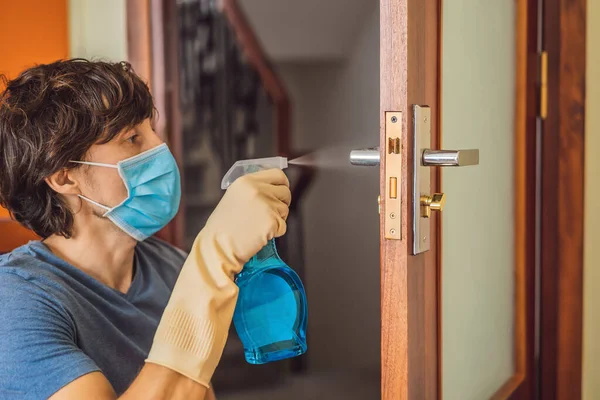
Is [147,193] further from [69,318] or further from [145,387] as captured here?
[145,387]

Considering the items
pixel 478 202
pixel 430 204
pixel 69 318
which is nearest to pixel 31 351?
pixel 69 318

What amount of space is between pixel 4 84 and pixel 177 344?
55cm

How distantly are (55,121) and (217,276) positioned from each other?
389mm

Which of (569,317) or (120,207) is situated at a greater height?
(120,207)

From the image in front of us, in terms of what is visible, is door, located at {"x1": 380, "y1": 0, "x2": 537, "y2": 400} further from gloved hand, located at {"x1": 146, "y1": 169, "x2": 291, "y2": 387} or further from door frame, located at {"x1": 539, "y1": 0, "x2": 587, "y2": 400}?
gloved hand, located at {"x1": 146, "y1": 169, "x2": 291, "y2": 387}

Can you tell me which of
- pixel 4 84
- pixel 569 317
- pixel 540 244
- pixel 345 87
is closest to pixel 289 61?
pixel 345 87

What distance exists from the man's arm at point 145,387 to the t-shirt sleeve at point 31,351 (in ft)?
0.04

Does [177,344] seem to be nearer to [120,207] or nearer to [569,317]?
[120,207]

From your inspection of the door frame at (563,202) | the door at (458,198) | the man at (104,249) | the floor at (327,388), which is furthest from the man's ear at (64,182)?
the door frame at (563,202)

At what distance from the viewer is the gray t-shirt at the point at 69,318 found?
96cm

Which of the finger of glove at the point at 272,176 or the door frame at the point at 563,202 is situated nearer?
the finger of glove at the point at 272,176

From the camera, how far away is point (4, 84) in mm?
1139

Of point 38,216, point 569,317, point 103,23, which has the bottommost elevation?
point 569,317

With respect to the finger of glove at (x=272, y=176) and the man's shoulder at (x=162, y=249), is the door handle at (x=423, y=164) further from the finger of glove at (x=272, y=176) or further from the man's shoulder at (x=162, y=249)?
the man's shoulder at (x=162, y=249)
